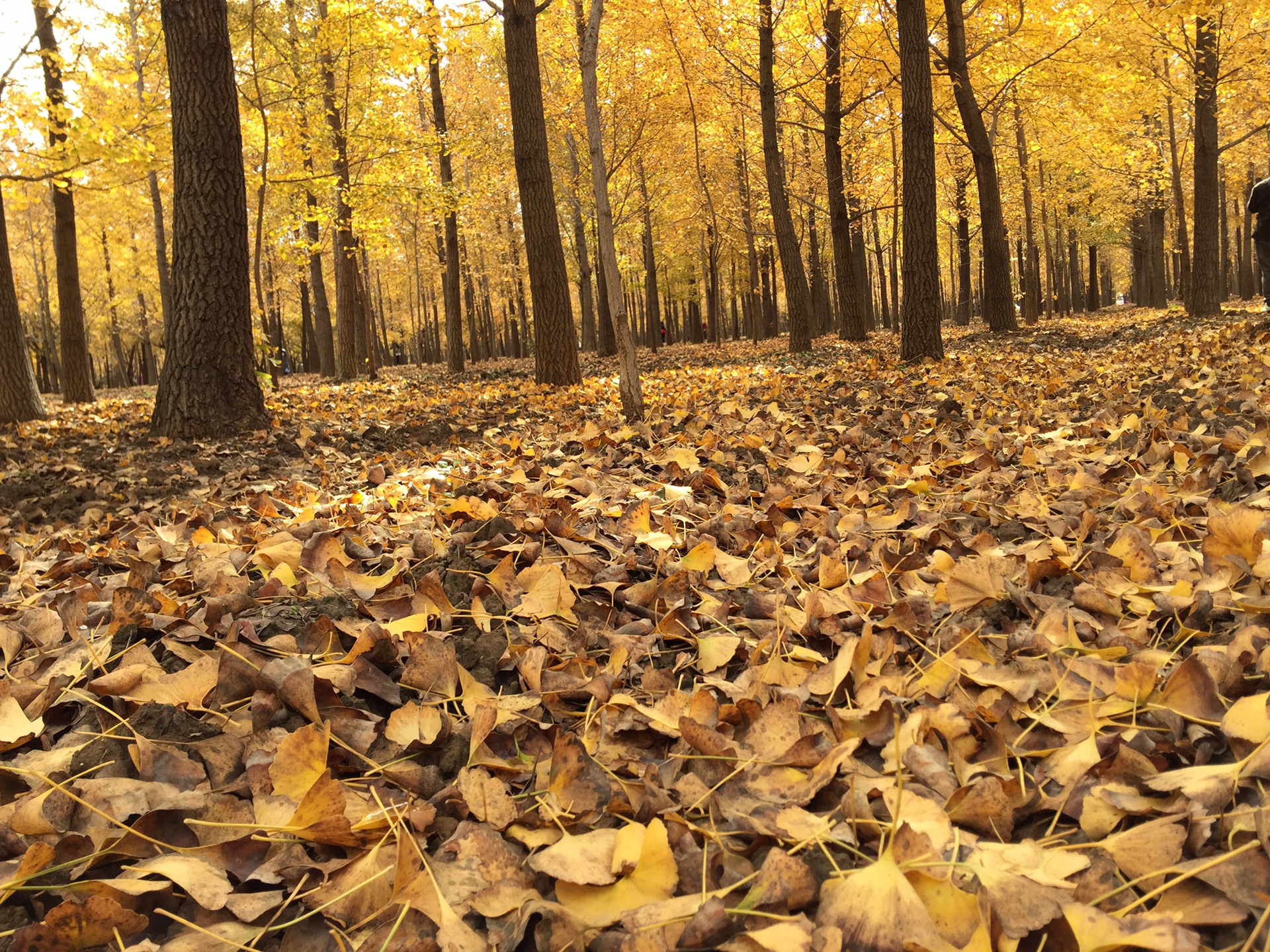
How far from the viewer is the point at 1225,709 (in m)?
1.14

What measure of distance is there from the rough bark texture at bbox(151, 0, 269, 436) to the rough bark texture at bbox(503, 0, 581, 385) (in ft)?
8.89

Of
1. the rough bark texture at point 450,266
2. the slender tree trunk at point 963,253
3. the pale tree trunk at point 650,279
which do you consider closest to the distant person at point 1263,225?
the slender tree trunk at point 963,253

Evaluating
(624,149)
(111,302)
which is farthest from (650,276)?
(111,302)

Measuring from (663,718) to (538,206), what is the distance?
7272 mm

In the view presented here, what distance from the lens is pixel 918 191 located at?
738 centimetres

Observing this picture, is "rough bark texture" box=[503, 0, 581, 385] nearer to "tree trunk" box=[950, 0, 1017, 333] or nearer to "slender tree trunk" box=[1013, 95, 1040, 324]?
"tree trunk" box=[950, 0, 1017, 333]

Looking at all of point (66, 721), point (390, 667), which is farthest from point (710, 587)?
point (66, 721)

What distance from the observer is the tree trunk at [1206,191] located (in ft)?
35.5

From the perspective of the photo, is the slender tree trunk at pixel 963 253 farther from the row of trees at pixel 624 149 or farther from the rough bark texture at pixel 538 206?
the rough bark texture at pixel 538 206

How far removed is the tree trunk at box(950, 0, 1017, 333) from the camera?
11094 mm

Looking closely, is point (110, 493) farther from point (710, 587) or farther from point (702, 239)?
point (702, 239)

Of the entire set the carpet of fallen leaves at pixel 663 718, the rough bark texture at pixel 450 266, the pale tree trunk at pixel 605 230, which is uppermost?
the rough bark texture at pixel 450 266

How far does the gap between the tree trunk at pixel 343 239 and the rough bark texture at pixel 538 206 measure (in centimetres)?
501

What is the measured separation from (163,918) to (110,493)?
3392 millimetres
